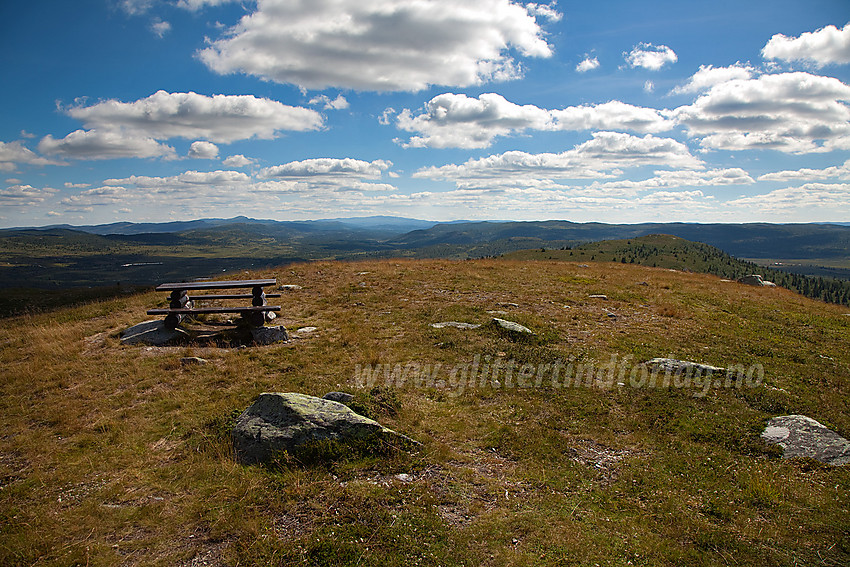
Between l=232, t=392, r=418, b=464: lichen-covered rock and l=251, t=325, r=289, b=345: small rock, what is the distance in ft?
19.1

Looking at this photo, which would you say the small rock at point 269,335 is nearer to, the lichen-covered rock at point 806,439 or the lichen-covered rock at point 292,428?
the lichen-covered rock at point 292,428

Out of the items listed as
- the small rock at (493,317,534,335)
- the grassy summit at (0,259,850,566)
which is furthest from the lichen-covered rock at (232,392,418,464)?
the small rock at (493,317,534,335)

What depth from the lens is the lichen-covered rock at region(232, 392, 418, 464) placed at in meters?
6.90

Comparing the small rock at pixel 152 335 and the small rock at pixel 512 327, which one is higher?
the small rock at pixel 152 335

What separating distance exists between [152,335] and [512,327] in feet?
40.3

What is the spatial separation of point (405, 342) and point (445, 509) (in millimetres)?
7419

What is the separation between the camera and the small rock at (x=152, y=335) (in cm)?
1273

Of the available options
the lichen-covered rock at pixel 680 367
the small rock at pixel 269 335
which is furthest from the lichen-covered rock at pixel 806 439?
the small rock at pixel 269 335

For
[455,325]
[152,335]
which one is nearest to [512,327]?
[455,325]

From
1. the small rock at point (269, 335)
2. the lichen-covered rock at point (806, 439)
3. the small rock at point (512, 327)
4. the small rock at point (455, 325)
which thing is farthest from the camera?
the small rock at point (455, 325)

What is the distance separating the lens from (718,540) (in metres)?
5.36

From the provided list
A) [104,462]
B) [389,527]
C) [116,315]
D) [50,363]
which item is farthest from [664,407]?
[116,315]

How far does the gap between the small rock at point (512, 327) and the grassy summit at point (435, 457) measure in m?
0.46

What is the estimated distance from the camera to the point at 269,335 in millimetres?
13258
